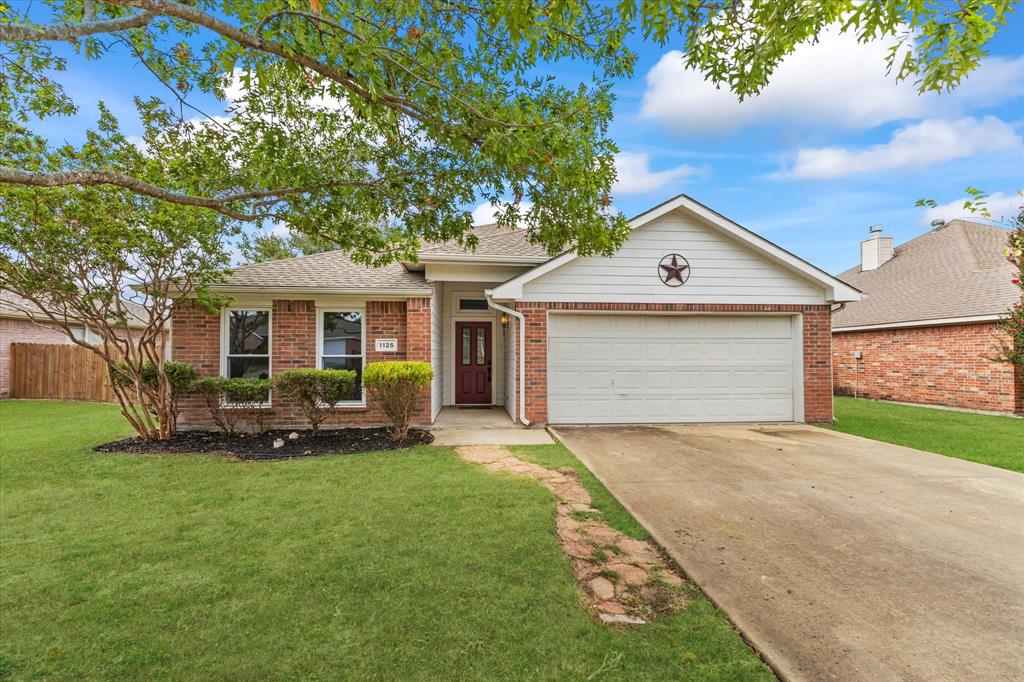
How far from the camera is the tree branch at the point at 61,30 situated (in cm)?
264

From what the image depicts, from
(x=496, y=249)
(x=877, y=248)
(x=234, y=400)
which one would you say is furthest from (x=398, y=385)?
(x=877, y=248)

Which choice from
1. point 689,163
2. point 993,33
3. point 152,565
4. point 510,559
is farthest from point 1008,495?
point 689,163

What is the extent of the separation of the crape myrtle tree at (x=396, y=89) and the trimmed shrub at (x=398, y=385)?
2.17 metres

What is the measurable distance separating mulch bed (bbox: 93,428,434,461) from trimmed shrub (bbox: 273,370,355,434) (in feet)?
1.71

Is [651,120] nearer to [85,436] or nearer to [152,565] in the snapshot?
[152,565]

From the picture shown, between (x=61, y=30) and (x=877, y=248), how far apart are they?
986 inches

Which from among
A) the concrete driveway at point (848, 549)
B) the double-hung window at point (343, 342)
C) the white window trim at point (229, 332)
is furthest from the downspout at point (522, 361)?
the white window trim at point (229, 332)

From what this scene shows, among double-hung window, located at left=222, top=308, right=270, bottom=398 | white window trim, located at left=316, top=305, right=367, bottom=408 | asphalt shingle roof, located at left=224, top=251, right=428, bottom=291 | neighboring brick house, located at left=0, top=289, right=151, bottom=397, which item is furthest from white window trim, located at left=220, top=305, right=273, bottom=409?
neighboring brick house, located at left=0, top=289, right=151, bottom=397

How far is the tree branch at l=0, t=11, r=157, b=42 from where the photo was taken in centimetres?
264

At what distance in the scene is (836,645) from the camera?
8.33 ft

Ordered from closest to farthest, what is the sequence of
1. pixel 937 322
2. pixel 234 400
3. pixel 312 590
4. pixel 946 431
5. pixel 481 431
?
pixel 312 590
pixel 234 400
pixel 481 431
pixel 946 431
pixel 937 322

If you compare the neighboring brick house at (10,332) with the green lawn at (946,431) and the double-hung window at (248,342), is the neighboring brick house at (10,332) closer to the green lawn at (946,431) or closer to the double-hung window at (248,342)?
the double-hung window at (248,342)

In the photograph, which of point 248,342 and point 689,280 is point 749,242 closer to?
point 689,280

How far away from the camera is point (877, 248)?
19703mm
